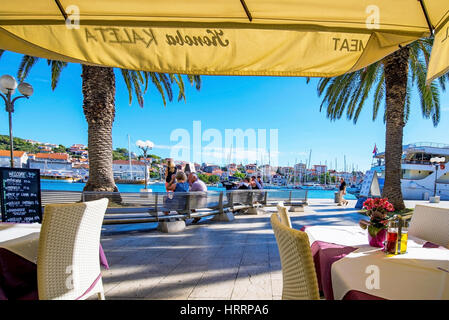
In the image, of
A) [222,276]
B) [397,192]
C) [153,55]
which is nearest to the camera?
[153,55]

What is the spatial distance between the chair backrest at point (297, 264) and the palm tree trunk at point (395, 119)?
29.6 ft

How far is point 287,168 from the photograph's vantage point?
144 feet

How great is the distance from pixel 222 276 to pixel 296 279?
1941mm

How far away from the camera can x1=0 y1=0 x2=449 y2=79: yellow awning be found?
1859 millimetres

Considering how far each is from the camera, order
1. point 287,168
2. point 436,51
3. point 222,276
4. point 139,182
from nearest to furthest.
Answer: point 436,51, point 222,276, point 139,182, point 287,168

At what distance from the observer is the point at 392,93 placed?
820 centimetres

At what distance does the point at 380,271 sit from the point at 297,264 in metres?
0.56

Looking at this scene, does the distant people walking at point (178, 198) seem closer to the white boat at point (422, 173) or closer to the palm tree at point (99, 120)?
the palm tree at point (99, 120)

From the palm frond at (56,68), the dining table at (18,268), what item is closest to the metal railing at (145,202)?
the dining table at (18,268)

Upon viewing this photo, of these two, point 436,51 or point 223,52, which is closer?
point 436,51

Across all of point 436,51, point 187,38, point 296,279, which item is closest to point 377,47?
point 436,51

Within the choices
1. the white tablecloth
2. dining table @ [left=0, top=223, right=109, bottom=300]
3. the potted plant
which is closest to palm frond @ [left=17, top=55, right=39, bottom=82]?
the white tablecloth

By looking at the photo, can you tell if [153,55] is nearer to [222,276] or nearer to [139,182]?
[222,276]

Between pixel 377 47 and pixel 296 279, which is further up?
pixel 377 47
